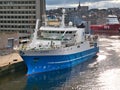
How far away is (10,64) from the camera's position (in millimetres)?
43062

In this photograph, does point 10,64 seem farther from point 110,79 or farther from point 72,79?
point 110,79

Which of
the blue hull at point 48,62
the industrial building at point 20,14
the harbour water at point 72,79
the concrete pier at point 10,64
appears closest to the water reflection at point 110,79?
the harbour water at point 72,79

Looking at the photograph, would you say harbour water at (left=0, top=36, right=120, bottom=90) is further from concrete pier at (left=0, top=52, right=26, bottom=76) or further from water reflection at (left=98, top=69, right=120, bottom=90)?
concrete pier at (left=0, top=52, right=26, bottom=76)

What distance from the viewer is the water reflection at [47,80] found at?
3612cm

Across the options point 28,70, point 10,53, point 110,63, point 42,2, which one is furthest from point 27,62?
point 42,2

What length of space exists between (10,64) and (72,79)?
882 centimetres

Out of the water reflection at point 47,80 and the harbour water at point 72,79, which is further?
the water reflection at point 47,80

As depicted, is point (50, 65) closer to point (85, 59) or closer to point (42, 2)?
point (85, 59)

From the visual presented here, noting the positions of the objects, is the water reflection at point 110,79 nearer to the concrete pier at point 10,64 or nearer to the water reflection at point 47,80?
the water reflection at point 47,80

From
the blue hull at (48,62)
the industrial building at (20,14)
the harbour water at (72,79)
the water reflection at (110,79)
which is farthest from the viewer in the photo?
the industrial building at (20,14)

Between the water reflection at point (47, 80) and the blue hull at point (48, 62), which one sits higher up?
the blue hull at point (48, 62)

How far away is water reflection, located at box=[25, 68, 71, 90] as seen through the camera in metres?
36.1

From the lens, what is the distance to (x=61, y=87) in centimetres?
3522

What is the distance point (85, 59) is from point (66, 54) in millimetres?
8431
